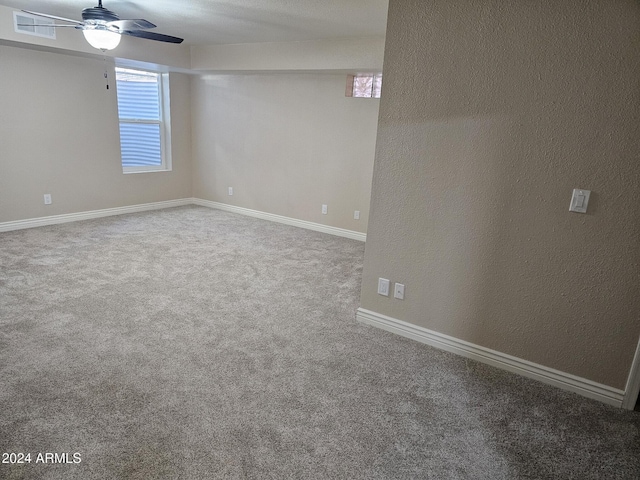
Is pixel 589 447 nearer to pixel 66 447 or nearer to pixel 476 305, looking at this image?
pixel 476 305

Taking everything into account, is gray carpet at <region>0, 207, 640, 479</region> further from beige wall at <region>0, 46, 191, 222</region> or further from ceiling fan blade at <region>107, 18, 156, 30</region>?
ceiling fan blade at <region>107, 18, 156, 30</region>

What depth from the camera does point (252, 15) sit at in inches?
139

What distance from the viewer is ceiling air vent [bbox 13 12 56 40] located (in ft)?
12.8

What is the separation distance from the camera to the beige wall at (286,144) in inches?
200

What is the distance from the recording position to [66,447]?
172 cm

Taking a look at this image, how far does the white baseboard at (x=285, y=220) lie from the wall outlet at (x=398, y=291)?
7.44ft

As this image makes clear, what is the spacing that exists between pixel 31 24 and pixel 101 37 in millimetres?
1644

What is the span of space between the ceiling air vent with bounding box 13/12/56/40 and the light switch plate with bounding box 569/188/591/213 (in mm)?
4759

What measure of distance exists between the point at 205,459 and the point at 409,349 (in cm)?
148

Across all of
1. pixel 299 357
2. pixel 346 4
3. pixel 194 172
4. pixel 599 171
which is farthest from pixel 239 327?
pixel 194 172

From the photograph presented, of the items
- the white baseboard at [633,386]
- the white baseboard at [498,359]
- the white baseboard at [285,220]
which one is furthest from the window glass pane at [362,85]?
the white baseboard at [633,386]

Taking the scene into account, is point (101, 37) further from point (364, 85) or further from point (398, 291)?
point (398, 291)

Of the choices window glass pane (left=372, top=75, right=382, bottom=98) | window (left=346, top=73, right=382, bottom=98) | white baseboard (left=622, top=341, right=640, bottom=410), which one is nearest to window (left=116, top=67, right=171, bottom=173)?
window (left=346, top=73, right=382, bottom=98)

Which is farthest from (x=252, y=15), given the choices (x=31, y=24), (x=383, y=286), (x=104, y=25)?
(x=383, y=286)
